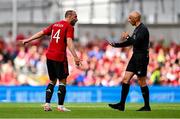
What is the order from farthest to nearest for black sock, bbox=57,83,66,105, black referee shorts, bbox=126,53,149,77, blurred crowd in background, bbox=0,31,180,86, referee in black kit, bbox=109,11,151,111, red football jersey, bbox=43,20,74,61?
blurred crowd in background, bbox=0,31,180,86, black referee shorts, bbox=126,53,149,77, referee in black kit, bbox=109,11,151,111, black sock, bbox=57,83,66,105, red football jersey, bbox=43,20,74,61

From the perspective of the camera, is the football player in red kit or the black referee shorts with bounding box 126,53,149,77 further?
the black referee shorts with bounding box 126,53,149,77

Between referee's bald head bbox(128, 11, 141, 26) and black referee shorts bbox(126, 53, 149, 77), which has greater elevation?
referee's bald head bbox(128, 11, 141, 26)

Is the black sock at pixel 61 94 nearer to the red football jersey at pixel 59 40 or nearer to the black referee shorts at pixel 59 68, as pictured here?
→ the black referee shorts at pixel 59 68

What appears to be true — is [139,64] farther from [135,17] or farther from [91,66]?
[91,66]

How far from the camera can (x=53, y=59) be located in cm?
1798

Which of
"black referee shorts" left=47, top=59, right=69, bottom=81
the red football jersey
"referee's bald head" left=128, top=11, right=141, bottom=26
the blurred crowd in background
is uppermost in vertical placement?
"referee's bald head" left=128, top=11, right=141, bottom=26

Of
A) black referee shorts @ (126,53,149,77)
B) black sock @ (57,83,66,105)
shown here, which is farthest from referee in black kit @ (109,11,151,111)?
black sock @ (57,83,66,105)

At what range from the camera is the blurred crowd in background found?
29328mm

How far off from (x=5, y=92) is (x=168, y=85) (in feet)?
20.3

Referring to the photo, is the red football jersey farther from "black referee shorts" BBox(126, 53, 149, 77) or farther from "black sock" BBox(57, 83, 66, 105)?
"black referee shorts" BBox(126, 53, 149, 77)

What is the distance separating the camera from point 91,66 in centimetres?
2978

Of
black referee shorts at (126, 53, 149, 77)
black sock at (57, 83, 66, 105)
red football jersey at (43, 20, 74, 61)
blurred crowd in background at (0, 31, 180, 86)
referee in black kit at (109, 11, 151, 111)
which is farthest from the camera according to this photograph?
blurred crowd in background at (0, 31, 180, 86)

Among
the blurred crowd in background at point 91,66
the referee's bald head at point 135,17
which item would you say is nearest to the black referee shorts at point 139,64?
the referee's bald head at point 135,17

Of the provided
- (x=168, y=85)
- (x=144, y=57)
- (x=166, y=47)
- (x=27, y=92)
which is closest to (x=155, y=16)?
(x=166, y=47)
